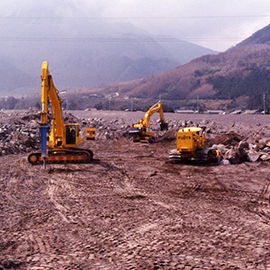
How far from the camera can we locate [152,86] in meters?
138

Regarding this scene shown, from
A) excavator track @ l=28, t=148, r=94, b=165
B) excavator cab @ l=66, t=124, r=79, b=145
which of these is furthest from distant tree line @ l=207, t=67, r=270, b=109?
excavator cab @ l=66, t=124, r=79, b=145

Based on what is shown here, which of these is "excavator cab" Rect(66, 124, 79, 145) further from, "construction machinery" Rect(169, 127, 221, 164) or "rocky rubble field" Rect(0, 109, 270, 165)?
"rocky rubble field" Rect(0, 109, 270, 165)

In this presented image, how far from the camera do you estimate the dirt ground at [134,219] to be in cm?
592

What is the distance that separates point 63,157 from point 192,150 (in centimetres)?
605

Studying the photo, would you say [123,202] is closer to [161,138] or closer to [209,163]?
[209,163]

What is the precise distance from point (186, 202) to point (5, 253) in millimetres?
5238

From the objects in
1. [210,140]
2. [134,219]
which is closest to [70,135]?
[134,219]

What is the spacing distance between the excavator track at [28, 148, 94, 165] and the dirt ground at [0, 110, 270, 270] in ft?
6.35

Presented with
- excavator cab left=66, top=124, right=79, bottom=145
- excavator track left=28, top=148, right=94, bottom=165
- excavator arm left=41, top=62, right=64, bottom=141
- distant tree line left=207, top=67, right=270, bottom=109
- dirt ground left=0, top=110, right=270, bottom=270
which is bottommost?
dirt ground left=0, top=110, right=270, bottom=270

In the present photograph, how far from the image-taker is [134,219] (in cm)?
820

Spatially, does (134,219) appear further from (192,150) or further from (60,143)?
(60,143)

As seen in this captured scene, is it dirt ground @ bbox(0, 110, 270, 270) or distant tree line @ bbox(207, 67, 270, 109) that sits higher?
distant tree line @ bbox(207, 67, 270, 109)

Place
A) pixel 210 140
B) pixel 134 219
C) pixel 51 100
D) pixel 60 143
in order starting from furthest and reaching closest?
pixel 210 140
pixel 60 143
pixel 51 100
pixel 134 219

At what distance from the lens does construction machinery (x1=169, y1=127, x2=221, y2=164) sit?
16.7 m
